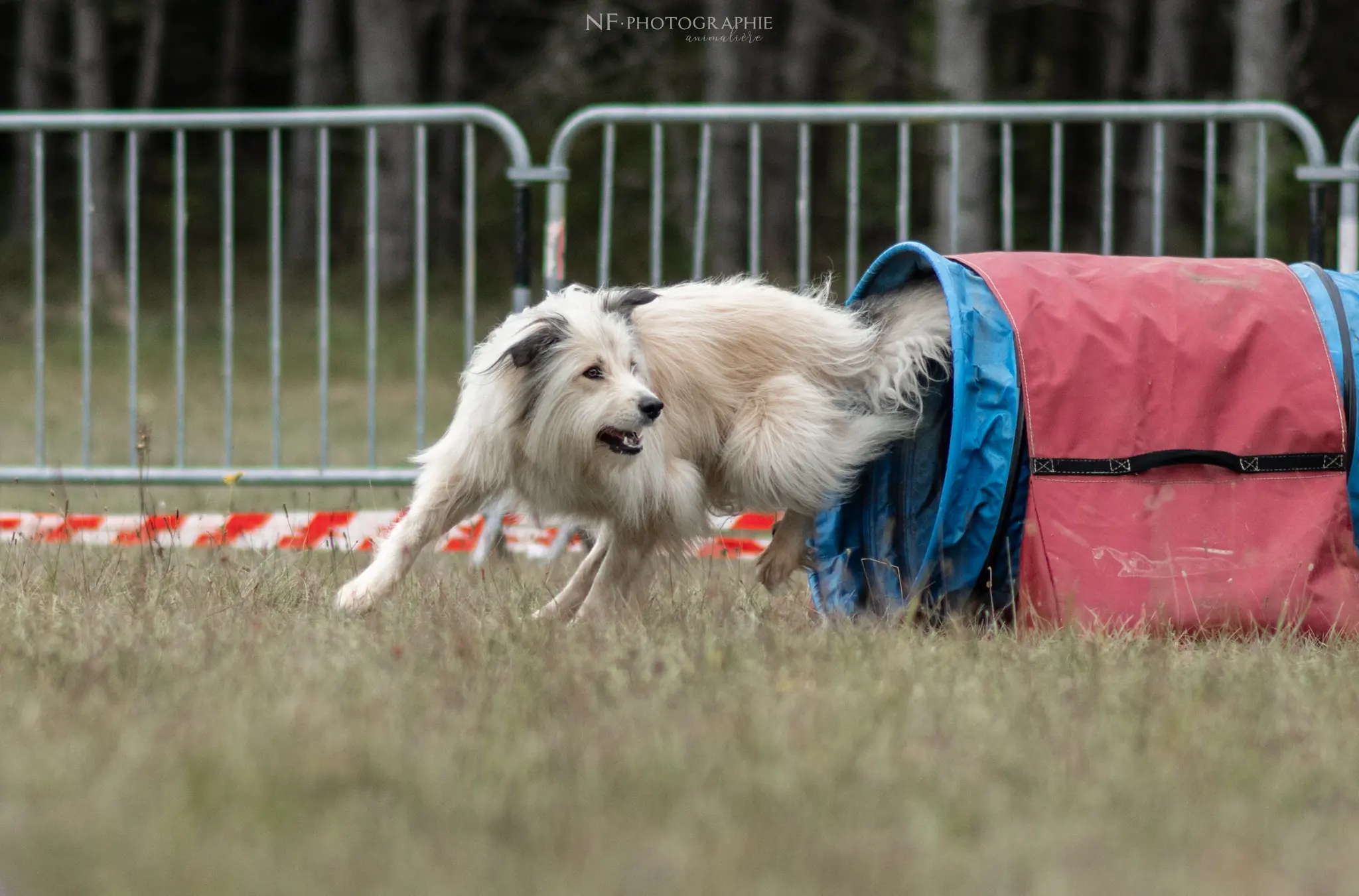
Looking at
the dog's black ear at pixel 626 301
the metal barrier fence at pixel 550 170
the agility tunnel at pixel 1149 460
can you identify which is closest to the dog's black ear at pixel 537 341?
the dog's black ear at pixel 626 301

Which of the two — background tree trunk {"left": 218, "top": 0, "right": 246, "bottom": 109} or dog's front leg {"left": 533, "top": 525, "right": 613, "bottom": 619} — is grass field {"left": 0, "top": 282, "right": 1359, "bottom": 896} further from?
background tree trunk {"left": 218, "top": 0, "right": 246, "bottom": 109}

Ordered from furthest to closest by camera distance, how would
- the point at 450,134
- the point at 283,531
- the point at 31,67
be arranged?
1. the point at 450,134
2. the point at 31,67
3. the point at 283,531

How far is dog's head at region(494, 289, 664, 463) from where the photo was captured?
446cm

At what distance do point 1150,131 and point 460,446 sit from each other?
1488 cm

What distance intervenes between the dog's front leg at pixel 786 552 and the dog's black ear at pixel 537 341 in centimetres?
101

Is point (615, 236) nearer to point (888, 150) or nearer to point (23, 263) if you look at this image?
point (888, 150)

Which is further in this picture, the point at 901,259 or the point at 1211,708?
the point at 901,259

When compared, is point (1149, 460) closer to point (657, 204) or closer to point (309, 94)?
point (657, 204)

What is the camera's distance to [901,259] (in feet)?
17.1

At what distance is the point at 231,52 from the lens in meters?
26.8

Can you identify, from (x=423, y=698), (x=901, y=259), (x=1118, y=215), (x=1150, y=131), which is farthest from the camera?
(x=1118, y=215)

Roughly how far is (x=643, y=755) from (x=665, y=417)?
2.01 metres

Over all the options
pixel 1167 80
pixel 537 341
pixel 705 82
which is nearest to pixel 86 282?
pixel 537 341

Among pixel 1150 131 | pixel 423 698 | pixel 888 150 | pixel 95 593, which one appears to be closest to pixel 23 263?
pixel 888 150
